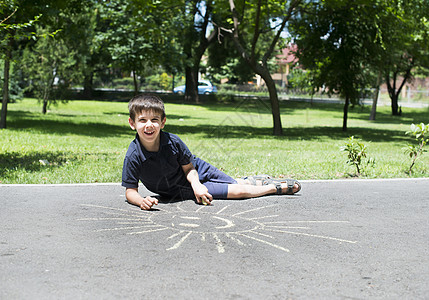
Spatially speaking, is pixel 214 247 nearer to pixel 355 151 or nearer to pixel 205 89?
pixel 355 151

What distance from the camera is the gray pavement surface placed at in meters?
3.20

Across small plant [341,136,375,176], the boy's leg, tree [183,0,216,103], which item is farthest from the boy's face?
tree [183,0,216,103]

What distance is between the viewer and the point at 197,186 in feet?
17.9

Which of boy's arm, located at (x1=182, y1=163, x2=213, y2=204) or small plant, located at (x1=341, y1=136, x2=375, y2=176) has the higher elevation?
small plant, located at (x1=341, y1=136, x2=375, y2=176)

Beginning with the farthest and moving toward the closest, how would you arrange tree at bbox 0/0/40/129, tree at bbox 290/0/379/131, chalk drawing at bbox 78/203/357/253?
tree at bbox 290/0/379/131 → tree at bbox 0/0/40/129 → chalk drawing at bbox 78/203/357/253

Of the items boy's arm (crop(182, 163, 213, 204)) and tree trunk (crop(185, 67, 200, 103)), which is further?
tree trunk (crop(185, 67, 200, 103))

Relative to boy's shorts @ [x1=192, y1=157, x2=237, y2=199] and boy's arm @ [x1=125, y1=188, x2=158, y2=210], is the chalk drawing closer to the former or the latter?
boy's arm @ [x1=125, y1=188, x2=158, y2=210]

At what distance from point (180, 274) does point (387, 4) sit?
16.1 meters

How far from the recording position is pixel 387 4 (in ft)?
56.5

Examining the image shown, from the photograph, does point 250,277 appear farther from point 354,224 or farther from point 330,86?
point 330,86

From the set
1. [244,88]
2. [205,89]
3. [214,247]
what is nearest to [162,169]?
[214,247]

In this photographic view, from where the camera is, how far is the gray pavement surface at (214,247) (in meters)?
3.20

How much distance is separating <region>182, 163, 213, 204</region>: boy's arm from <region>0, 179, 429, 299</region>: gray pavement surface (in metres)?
0.13

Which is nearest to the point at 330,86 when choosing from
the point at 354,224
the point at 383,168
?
the point at 383,168
